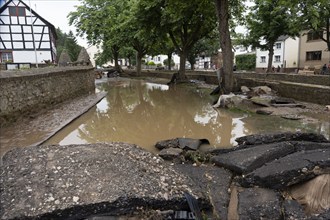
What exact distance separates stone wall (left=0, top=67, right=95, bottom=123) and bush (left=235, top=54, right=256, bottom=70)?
3845 cm

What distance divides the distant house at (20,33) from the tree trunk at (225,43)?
1045 inches

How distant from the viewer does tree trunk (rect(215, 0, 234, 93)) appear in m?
12.5

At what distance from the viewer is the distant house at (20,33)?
32656mm

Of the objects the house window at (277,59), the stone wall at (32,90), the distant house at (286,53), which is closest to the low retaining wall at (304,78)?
the stone wall at (32,90)

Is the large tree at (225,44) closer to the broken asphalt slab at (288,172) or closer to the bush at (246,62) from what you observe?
the broken asphalt slab at (288,172)

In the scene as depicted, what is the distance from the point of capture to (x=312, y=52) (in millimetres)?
36781

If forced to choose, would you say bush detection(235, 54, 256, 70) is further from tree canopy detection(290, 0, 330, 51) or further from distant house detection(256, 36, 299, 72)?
tree canopy detection(290, 0, 330, 51)

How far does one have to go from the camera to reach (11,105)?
8367 millimetres

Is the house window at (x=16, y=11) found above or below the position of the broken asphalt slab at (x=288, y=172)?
above

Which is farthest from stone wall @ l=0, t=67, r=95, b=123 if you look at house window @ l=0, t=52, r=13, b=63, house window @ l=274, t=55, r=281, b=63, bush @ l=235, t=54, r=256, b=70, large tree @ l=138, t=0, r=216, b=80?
bush @ l=235, t=54, r=256, b=70

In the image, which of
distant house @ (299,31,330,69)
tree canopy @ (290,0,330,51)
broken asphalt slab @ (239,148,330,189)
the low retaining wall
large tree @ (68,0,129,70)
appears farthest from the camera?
distant house @ (299,31,330,69)

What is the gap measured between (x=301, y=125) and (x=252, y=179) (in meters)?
4.51

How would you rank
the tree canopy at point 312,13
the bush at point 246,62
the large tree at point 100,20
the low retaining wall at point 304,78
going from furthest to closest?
the bush at point 246,62
the large tree at point 100,20
the tree canopy at point 312,13
the low retaining wall at point 304,78

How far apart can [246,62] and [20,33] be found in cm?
3497
